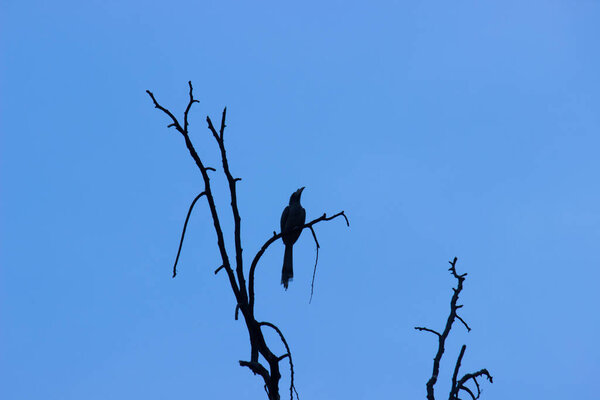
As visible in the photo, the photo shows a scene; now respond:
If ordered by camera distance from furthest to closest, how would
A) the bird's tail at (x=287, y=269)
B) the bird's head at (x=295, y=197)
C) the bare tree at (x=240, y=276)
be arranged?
1. the bird's head at (x=295, y=197)
2. the bird's tail at (x=287, y=269)
3. the bare tree at (x=240, y=276)

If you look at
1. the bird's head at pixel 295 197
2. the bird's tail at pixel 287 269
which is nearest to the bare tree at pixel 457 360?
the bird's tail at pixel 287 269

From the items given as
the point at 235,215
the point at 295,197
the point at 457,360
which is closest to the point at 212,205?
the point at 235,215

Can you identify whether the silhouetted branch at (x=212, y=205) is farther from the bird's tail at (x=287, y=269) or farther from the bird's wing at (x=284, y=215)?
the bird's wing at (x=284, y=215)

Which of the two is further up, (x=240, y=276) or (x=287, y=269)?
(x=287, y=269)

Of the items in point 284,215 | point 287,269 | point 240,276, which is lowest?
point 240,276

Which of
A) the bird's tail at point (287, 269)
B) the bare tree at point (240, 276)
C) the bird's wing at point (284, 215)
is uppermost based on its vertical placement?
the bird's wing at point (284, 215)

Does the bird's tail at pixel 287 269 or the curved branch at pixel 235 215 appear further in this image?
the bird's tail at pixel 287 269

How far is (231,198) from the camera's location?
343 centimetres

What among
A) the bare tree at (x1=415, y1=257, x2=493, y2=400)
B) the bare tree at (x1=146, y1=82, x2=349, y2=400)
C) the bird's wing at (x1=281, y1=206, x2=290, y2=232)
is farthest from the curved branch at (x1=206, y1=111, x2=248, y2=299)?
the bird's wing at (x1=281, y1=206, x2=290, y2=232)

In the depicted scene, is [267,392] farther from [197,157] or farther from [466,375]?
[466,375]

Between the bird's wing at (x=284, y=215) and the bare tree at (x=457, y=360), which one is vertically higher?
the bird's wing at (x=284, y=215)

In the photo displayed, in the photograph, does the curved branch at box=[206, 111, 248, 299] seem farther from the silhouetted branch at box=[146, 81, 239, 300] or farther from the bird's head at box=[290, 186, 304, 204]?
the bird's head at box=[290, 186, 304, 204]

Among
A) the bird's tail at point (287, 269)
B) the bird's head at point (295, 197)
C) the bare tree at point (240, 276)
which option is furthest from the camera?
the bird's head at point (295, 197)

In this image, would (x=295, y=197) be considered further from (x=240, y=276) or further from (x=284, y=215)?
(x=240, y=276)
